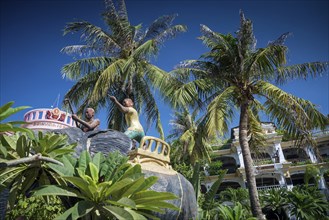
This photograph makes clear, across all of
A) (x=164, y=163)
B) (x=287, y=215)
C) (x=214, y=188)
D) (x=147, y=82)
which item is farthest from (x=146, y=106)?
(x=287, y=215)

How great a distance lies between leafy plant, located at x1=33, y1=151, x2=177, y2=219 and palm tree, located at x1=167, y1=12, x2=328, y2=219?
6.45m

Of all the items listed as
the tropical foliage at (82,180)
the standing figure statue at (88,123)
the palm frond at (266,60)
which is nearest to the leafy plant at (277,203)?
the palm frond at (266,60)

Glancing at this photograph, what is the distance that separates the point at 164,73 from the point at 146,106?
182 cm

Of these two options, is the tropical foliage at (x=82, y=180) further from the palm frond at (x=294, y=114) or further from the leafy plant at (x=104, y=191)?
the palm frond at (x=294, y=114)

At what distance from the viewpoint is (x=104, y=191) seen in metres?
2.99

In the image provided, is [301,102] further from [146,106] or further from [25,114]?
[25,114]

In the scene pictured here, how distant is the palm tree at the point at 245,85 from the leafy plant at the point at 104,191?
6453 millimetres

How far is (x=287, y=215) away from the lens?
45.2 feet

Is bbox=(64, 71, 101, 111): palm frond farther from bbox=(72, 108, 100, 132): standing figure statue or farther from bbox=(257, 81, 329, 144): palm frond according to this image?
bbox=(257, 81, 329, 144): palm frond

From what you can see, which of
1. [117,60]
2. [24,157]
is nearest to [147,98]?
[117,60]

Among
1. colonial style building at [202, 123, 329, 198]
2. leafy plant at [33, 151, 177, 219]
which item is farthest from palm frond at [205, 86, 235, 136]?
colonial style building at [202, 123, 329, 198]

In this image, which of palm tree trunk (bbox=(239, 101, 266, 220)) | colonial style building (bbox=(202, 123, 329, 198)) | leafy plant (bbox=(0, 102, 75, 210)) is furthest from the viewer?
colonial style building (bbox=(202, 123, 329, 198))

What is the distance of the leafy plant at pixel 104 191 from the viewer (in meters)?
2.86

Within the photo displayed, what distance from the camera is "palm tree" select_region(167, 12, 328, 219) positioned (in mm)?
9309
